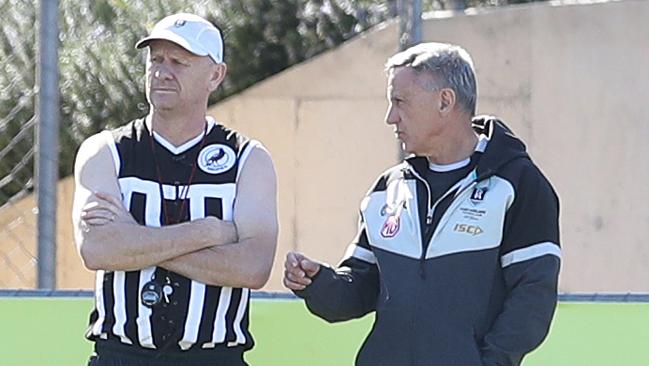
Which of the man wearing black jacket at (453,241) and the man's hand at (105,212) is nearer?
the man wearing black jacket at (453,241)

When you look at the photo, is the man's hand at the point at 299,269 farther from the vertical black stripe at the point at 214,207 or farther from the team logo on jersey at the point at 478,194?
the team logo on jersey at the point at 478,194

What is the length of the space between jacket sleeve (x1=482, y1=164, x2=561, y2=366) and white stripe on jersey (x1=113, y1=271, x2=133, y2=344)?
1035mm

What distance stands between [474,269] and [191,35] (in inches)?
43.4

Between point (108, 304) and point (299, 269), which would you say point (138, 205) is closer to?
point (108, 304)

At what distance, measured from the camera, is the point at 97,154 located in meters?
3.99

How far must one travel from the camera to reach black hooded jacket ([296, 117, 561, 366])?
3580 millimetres

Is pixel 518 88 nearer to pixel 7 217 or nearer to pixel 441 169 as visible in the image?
pixel 7 217

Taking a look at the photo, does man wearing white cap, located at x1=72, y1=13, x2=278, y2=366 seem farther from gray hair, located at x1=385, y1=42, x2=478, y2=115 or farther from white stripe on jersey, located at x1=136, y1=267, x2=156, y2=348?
gray hair, located at x1=385, y1=42, x2=478, y2=115

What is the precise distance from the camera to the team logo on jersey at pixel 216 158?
397cm

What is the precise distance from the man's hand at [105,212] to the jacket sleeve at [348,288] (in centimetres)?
55

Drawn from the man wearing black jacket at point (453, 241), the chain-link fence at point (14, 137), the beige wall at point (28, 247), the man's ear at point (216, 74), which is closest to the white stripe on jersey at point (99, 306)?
the man wearing black jacket at point (453, 241)

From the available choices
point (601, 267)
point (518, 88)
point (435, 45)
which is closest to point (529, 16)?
point (518, 88)

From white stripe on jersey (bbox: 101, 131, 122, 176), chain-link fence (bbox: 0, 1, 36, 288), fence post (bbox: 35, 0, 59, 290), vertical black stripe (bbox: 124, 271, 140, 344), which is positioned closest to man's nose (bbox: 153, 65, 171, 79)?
white stripe on jersey (bbox: 101, 131, 122, 176)

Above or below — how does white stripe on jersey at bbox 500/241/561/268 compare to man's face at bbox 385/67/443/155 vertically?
below
